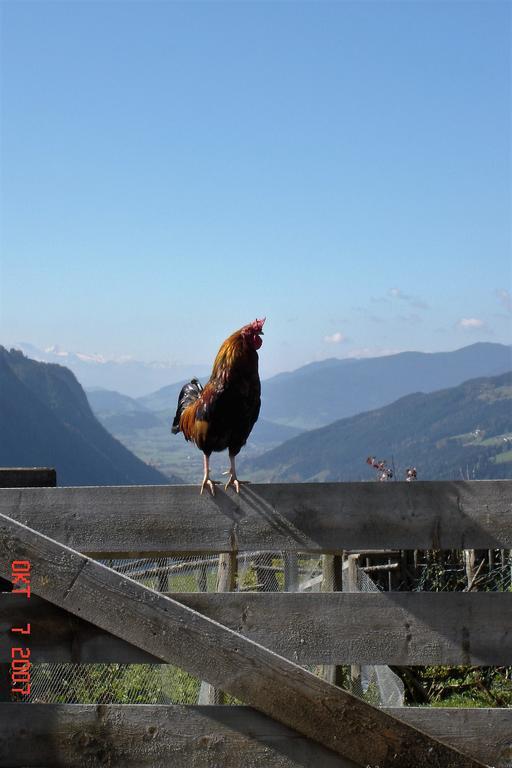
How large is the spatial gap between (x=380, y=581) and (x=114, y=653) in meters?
8.99

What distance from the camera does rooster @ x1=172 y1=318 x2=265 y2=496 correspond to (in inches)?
187

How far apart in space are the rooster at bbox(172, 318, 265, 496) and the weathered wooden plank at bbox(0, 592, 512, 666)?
1.11m

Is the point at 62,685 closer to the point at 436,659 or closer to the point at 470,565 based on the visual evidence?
the point at 436,659

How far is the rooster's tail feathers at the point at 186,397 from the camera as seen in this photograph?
5.60 meters

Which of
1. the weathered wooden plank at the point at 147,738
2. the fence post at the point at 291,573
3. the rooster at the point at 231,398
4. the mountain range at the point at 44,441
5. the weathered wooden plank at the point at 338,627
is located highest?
the mountain range at the point at 44,441

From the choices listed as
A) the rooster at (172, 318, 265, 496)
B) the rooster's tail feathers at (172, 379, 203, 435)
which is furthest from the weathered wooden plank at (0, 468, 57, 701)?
the rooster's tail feathers at (172, 379, 203, 435)

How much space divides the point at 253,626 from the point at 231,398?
4.73ft

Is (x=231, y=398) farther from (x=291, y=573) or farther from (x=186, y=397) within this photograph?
(x=291, y=573)

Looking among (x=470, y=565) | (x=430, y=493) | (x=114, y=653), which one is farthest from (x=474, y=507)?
(x=470, y=565)

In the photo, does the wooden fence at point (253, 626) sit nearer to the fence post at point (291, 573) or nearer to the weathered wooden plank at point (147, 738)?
the weathered wooden plank at point (147, 738)

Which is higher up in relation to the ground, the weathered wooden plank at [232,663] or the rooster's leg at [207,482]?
the rooster's leg at [207,482]

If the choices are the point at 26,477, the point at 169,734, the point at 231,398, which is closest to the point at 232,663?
the point at 169,734

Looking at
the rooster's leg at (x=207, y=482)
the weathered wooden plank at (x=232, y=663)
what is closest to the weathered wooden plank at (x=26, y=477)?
the weathered wooden plank at (x=232, y=663)

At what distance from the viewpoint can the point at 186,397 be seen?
574 centimetres
